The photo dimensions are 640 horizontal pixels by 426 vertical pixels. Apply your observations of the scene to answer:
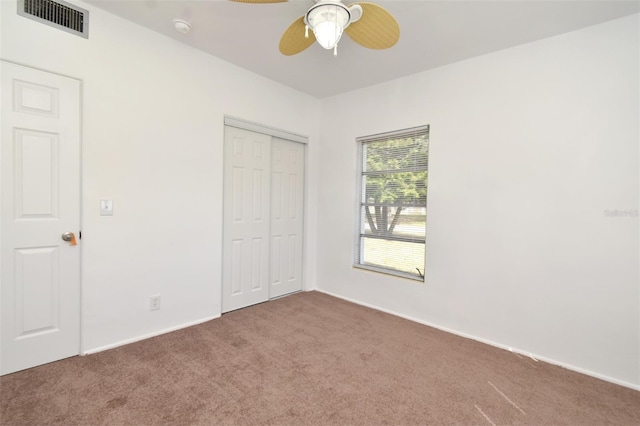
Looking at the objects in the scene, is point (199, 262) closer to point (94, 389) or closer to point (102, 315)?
point (102, 315)

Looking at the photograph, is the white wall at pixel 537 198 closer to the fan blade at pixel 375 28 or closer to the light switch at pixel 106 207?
the fan blade at pixel 375 28

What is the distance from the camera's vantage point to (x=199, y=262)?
2920 millimetres

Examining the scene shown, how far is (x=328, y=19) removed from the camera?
165 centimetres

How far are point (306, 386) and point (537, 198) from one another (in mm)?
2385

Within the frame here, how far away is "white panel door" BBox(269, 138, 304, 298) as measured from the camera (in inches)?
145

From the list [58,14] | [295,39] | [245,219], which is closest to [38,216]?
[58,14]

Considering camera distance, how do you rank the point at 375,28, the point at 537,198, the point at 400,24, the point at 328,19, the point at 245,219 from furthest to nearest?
the point at 245,219
the point at 537,198
the point at 400,24
the point at 375,28
the point at 328,19

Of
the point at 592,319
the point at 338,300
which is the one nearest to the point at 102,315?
the point at 338,300

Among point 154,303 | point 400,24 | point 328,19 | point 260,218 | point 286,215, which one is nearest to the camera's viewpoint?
point 328,19

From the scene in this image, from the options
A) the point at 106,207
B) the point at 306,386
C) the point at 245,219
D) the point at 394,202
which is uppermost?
the point at 394,202

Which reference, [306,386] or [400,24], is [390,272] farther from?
[400,24]

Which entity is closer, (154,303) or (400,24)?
(400,24)

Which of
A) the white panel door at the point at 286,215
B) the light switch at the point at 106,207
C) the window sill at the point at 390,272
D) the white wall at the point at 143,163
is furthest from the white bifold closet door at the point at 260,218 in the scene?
the light switch at the point at 106,207

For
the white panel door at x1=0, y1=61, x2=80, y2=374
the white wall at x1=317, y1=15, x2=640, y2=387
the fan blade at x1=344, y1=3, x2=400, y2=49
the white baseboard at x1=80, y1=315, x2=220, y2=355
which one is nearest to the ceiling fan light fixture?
the fan blade at x1=344, y1=3, x2=400, y2=49
